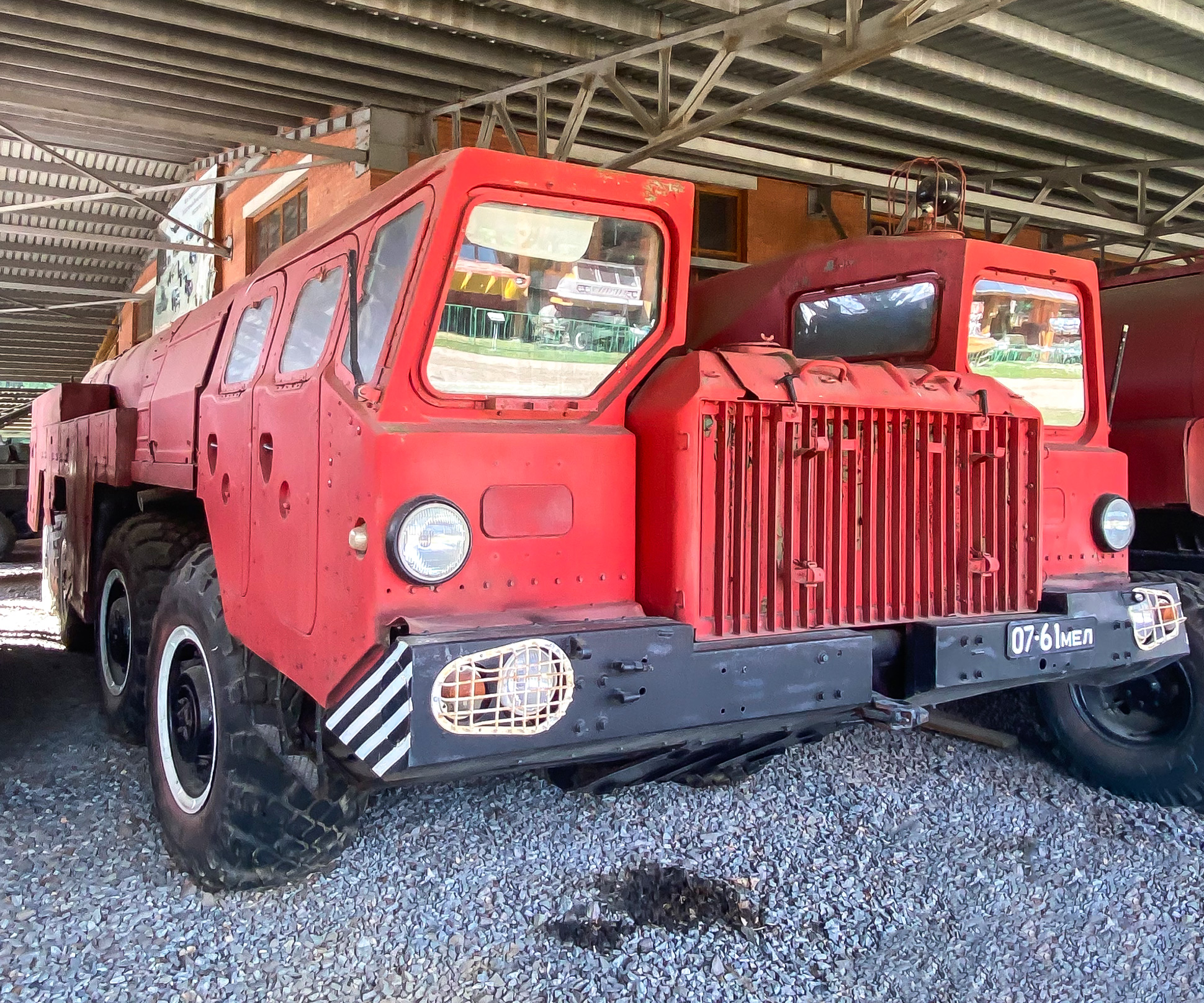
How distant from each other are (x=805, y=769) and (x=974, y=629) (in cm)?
177

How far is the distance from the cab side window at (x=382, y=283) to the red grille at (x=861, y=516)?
3.12ft

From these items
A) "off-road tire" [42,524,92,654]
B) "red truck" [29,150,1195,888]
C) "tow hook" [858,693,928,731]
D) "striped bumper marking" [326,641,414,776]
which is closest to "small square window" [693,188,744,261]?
"off-road tire" [42,524,92,654]

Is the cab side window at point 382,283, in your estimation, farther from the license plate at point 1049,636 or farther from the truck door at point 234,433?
the license plate at point 1049,636

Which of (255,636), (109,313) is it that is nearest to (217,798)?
(255,636)

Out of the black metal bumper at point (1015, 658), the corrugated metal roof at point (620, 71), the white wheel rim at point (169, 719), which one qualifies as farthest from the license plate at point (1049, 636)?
the corrugated metal roof at point (620, 71)

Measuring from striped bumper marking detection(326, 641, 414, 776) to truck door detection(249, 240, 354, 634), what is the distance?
0.39 m

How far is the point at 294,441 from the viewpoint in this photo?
3018 millimetres

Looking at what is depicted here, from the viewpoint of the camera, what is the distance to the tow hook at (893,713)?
3.03 meters

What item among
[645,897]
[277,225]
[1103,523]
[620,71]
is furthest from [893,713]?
[277,225]

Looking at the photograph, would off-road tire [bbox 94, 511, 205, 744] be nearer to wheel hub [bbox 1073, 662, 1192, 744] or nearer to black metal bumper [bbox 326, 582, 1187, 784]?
black metal bumper [bbox 326, 582, 1187, 784]

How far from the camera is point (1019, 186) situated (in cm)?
1238

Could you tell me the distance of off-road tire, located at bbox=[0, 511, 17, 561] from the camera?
1427 centimetres

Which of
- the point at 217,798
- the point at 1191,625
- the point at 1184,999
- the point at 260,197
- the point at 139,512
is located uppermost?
the point at 260,197

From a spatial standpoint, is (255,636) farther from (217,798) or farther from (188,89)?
(188,89)
